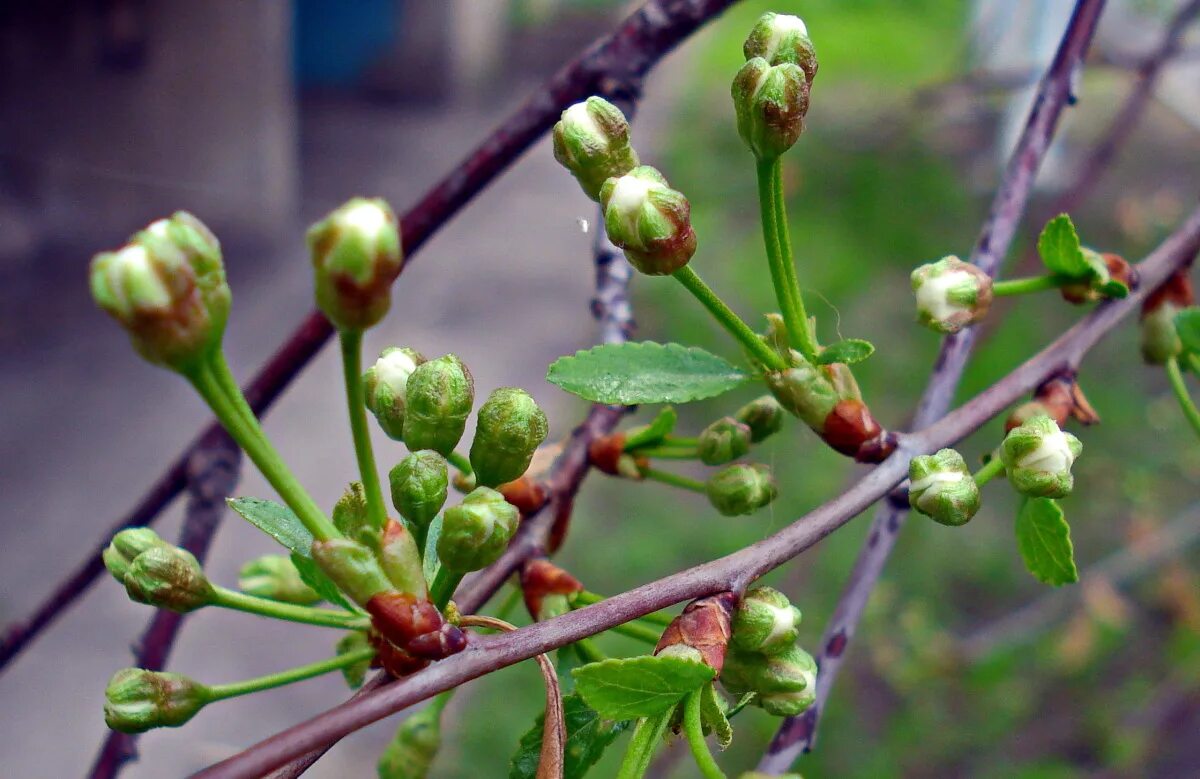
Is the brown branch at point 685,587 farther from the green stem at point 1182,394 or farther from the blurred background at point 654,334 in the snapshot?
the blurred background at point 654,334

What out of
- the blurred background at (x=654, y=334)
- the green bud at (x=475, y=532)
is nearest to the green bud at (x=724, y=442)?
the green bud at (x=475, y=532)

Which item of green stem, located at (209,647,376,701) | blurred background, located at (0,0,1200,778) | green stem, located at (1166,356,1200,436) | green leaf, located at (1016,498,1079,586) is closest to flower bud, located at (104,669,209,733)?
green stem, located at (209,647,376,701)

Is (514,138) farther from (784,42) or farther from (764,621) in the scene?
(764,621)

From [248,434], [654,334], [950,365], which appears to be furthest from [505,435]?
[654,334]

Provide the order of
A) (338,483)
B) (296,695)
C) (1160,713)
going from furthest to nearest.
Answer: (338,483) < (296,695) < (1160,713)

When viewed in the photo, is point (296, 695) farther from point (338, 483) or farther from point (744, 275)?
point (744, 275)

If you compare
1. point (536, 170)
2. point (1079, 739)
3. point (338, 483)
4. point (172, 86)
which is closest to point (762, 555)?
point (1079, 739)
